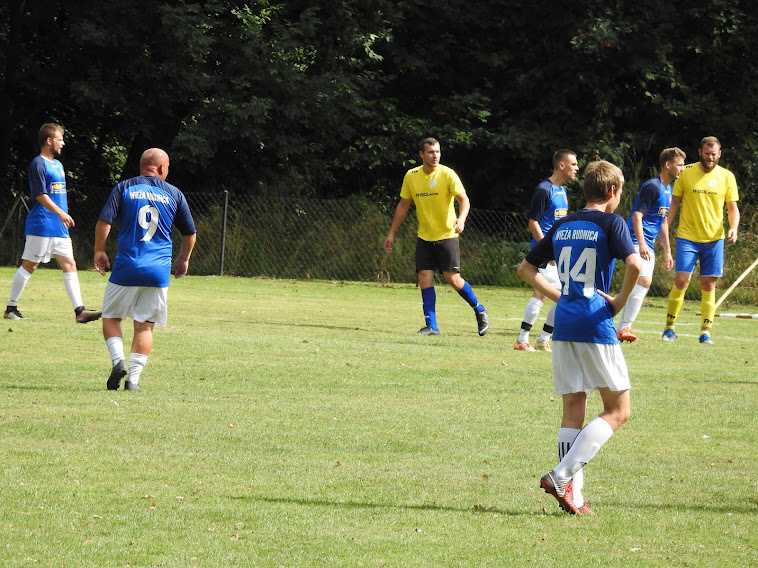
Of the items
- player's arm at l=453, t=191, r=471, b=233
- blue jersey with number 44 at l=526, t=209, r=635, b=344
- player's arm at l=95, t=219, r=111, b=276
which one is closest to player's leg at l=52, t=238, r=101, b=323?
player's arm at l=95, t=219, r=111, b=276

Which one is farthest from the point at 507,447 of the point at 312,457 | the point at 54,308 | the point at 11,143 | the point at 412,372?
the point at 11,143

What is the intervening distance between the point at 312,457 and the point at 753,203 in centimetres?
2245

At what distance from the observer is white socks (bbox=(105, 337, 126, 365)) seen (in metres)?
8.78

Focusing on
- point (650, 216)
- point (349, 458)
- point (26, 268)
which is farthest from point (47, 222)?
point (349, 458)

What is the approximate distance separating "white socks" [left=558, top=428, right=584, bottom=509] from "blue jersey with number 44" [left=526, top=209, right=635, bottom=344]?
474mm

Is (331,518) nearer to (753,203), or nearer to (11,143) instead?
(753,203)

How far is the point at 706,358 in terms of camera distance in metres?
12.3

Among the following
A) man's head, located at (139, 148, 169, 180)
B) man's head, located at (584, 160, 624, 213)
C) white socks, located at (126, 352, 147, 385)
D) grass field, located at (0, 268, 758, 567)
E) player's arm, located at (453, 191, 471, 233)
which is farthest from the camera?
player's arm, located at (453, 191, 471, 233)

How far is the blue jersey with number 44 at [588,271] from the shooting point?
18.1 feet

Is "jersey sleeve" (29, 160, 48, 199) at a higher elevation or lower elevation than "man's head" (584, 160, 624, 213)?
lower

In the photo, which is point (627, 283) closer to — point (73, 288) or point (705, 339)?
point (73, 288)

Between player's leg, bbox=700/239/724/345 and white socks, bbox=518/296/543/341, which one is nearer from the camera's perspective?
white socks, bbox=518/296/543/341

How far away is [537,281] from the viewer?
5852 millimetres

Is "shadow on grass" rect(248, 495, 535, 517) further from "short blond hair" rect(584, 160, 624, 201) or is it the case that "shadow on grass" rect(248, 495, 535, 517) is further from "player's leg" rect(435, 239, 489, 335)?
"player's leg" rect(435, 239, 489, 335)
